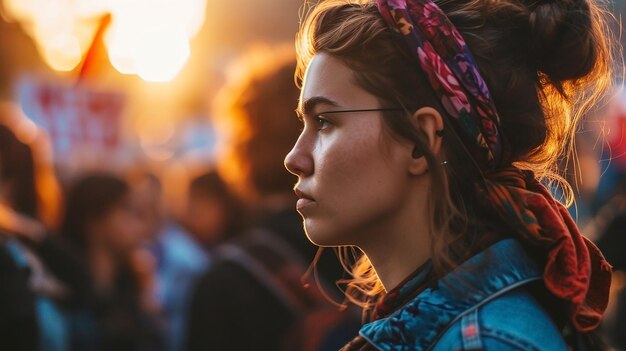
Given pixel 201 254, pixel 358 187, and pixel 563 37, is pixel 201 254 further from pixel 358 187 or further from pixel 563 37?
pixel 563 37

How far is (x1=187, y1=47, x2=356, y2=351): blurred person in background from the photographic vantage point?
128 inches

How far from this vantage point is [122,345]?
16.8 ft

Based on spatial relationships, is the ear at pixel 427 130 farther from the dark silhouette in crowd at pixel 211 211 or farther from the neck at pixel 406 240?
the dark silhouette in crowd at pixel 211 211

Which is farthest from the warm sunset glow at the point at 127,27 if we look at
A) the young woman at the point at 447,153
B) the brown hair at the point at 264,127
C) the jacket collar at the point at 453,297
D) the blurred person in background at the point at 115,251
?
the jacket collar at the point at 453,297

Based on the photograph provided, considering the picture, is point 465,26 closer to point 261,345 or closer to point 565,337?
point 565,337

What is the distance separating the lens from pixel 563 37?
6.36ft

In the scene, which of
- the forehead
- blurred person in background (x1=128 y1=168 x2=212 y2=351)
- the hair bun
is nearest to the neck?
the forehead

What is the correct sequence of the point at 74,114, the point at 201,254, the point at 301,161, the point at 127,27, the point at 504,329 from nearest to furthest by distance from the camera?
the point at 504,329 → the point at 301,161 → the point at 201,254 → the point at 127,27 → the point at 74,114

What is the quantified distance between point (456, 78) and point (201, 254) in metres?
5.38

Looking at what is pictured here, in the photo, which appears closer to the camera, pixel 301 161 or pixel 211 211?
pixel 301 161

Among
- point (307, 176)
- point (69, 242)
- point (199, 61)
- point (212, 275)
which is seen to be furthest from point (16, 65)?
point (307, 176)

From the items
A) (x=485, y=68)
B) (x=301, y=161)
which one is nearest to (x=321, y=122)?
(x=301, y=161)

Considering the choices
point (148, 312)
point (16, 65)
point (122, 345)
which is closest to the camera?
point (122, 345)

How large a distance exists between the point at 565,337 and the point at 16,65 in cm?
1776
